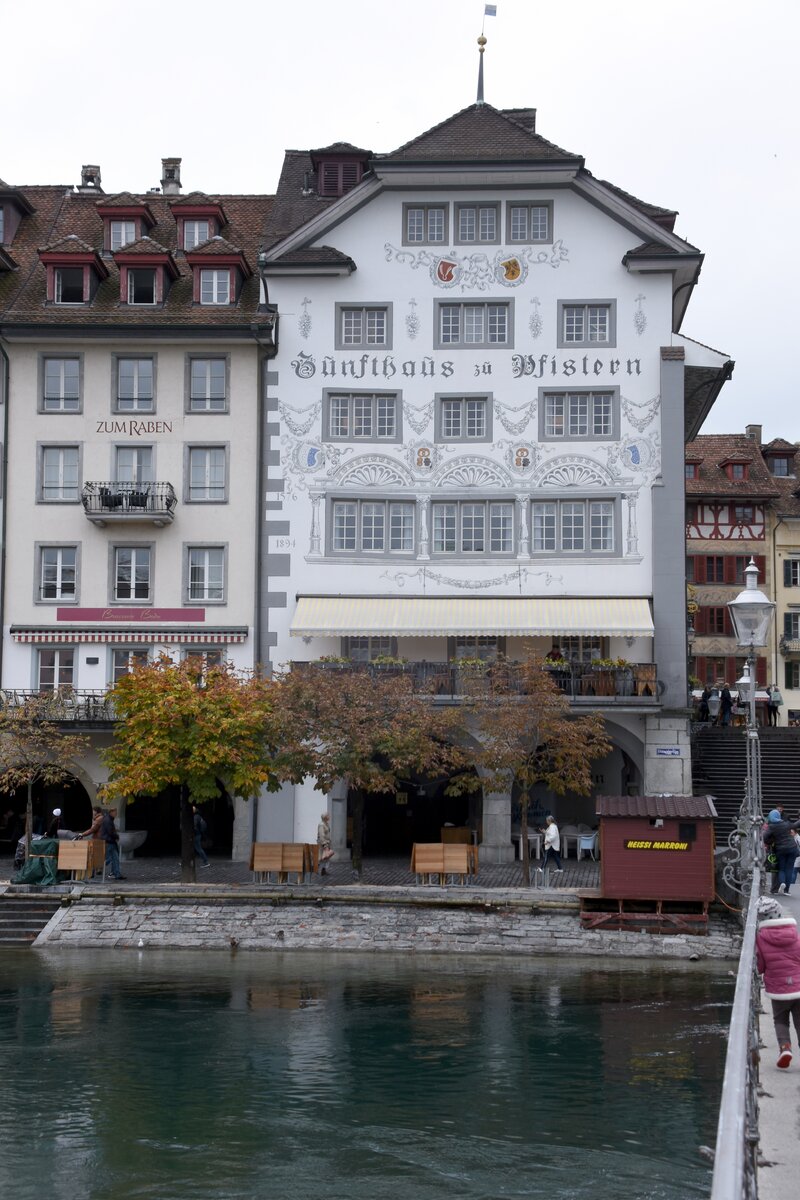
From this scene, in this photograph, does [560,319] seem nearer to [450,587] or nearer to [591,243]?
[591,243]

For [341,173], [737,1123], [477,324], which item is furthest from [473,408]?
[737,1123]

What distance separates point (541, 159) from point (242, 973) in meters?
24.8

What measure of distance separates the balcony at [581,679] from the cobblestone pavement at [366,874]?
4627 mm

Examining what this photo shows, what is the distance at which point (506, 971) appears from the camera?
30625 mm

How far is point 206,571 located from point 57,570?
4.34 metres

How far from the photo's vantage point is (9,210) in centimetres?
4884

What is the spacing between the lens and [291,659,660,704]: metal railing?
41125 millimetres

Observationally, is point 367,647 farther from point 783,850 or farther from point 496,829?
point 783,850

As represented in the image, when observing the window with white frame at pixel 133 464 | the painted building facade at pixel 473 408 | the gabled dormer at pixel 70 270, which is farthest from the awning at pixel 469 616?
the gabled dormer at pixel 70 270

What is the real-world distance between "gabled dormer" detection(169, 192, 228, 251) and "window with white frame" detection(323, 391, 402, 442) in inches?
305

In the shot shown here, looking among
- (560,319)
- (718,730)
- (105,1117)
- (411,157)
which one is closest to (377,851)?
(718,730)

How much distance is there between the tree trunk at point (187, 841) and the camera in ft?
121

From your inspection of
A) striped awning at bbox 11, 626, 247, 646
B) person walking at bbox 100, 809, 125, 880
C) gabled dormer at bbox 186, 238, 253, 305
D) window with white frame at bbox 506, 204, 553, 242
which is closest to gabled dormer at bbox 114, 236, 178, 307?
gabled dormer at bbox 186, 238, 253, 305

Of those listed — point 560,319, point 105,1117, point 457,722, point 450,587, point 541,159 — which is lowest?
point 105,1117
